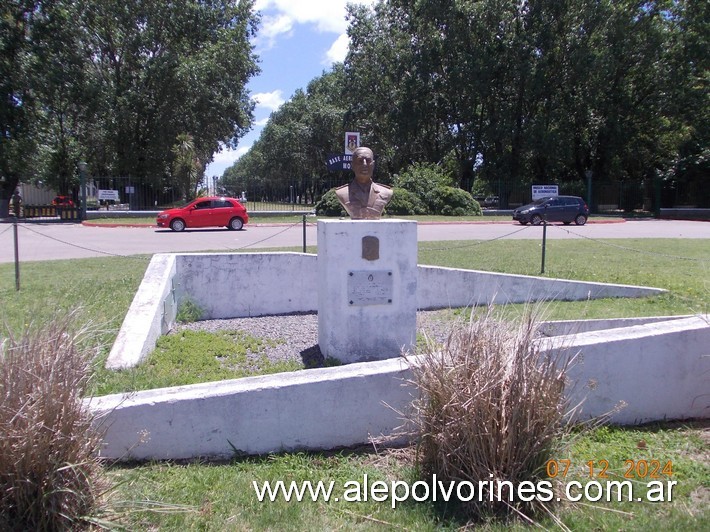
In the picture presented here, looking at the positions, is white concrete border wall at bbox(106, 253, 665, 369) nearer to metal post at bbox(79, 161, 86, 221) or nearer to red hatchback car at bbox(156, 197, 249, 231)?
red hatchback car at bbox(156, 197, 249, 231)

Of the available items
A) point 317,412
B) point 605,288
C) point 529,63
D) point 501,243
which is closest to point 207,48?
point 529,63

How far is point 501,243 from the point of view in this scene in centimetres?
1850

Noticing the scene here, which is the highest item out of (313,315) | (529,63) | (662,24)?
(662,24)

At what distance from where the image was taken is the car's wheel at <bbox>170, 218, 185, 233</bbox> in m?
24.7

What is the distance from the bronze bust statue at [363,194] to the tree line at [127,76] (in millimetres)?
27648

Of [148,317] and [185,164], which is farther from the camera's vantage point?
[185,164]

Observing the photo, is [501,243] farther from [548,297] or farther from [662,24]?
[662,24]

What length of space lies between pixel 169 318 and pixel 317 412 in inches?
189

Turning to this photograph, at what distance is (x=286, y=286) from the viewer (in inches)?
398

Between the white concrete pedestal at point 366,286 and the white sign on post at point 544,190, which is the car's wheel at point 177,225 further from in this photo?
the white sign on post at point 544,190

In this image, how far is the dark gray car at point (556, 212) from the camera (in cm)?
2984

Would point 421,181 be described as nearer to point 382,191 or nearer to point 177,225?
point 177,225

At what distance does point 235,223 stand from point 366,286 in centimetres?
1955
